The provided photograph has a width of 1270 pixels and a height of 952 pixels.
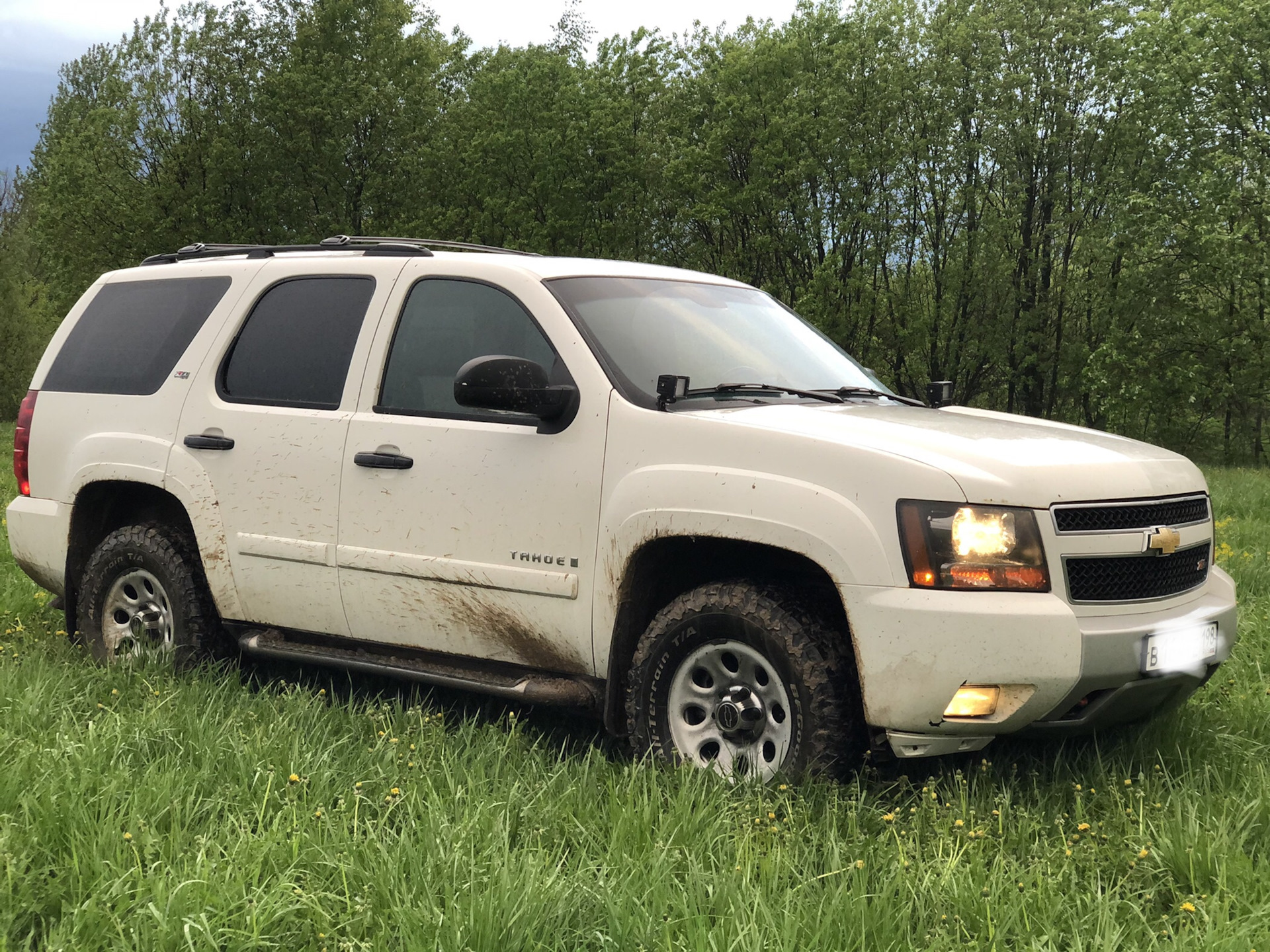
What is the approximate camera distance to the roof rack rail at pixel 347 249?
515 centimetres

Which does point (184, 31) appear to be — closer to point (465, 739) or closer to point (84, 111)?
point (84, 111)

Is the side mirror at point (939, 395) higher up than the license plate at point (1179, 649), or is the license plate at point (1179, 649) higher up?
the side mirror at point (939, 395)

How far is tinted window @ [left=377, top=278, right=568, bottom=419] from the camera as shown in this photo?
183 inches

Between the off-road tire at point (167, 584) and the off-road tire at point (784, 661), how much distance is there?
232cm

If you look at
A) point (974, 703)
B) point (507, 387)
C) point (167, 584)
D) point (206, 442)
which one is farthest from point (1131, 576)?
point (167, 584)

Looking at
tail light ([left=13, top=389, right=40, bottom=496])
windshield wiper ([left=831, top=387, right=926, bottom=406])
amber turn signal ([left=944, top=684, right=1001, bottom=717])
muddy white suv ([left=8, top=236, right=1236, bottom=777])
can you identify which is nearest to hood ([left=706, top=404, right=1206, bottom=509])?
muddy white suv ([left=8, top=236, right=1236, bottom=777])

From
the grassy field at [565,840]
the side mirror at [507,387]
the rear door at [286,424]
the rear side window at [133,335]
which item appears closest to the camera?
the grassy field at [565,840]

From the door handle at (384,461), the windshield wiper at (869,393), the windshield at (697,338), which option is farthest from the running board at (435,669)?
the windshield wiper at (869,393)

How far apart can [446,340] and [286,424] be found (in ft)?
2.65

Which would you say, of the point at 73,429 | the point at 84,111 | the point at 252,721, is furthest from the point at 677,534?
the point at 84,111

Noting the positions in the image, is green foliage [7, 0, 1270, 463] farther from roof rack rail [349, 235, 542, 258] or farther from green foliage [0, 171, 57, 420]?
roof rack rail [349, 235, 542, 258]

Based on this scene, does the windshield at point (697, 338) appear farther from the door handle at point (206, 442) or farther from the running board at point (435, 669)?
the door handle at point (206, 442)

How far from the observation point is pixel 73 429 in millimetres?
5781

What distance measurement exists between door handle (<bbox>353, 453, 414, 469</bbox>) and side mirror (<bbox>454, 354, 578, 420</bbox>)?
1.75 feet
